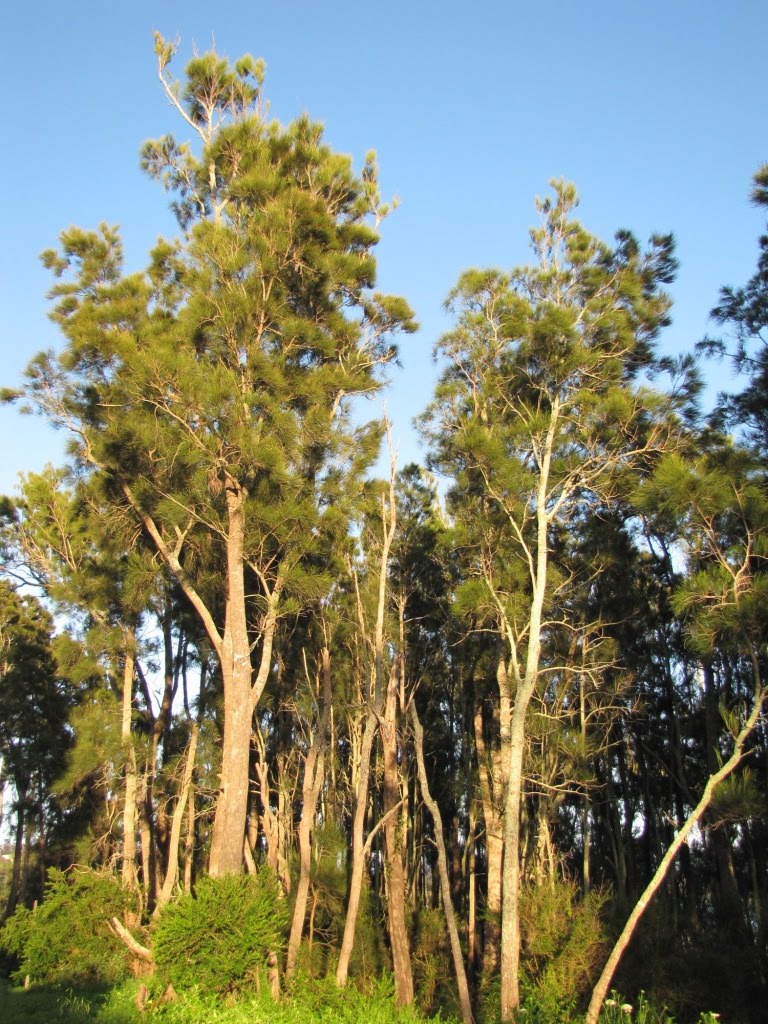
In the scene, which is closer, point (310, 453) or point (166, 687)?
point (310, 453)

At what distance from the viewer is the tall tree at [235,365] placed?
36.2 ft

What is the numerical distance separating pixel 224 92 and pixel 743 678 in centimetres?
1347

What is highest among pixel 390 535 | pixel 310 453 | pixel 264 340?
pixel 264 340

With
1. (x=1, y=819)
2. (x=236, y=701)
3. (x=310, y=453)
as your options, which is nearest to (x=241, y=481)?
(x=310, y=453)

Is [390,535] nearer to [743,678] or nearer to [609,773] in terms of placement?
[743,678]

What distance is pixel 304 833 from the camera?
42.1ft

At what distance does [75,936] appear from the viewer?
45.5 feet

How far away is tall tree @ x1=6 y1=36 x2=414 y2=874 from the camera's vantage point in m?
11.0

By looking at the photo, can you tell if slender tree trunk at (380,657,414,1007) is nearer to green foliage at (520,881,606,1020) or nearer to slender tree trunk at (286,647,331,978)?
slender tree trunk at (286,647,331,978)

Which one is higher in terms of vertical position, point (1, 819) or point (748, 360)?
point (748, 360)

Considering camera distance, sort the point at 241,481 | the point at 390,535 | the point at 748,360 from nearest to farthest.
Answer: the point at 748,360, the point at 241,481, the point at 390,535

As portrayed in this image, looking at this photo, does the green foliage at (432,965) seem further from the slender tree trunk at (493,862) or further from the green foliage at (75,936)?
the green foliage at (75,936)

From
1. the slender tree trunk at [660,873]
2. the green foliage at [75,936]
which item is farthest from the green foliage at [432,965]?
the green foliage at [75,936]

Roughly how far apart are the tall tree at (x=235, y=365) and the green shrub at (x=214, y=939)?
77 centimetres
